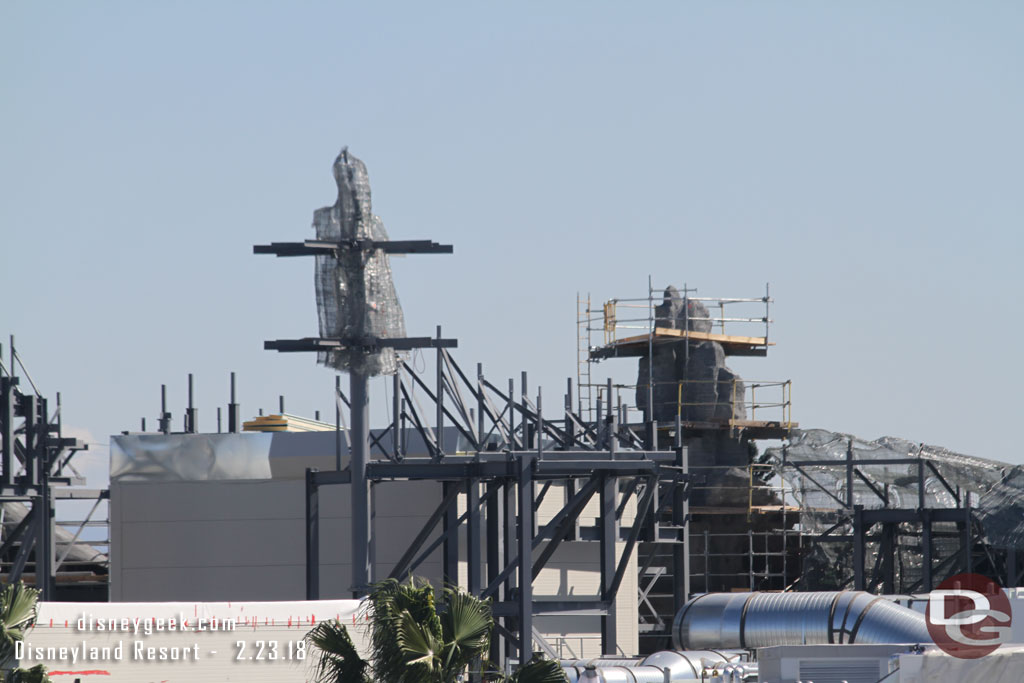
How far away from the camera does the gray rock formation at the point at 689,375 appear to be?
194 ft

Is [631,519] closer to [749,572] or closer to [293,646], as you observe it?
[749,572]

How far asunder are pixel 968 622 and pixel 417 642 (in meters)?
11.7

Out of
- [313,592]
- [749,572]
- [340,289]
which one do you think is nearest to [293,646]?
[340,289]

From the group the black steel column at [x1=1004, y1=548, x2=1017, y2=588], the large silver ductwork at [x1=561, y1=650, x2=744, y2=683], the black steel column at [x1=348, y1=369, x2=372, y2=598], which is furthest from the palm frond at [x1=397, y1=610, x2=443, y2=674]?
the black steel column at [x1=1004, y1=548, x2=1017, y2=588]

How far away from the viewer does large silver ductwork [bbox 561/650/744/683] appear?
30656 mm

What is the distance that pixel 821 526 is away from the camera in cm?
5828

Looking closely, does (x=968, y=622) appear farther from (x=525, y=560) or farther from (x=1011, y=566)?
(x=1011, y=566)

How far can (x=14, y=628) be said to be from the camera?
21.7 meters

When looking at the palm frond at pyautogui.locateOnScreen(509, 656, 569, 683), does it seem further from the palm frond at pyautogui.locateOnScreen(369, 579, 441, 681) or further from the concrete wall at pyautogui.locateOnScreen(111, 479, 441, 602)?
the concrete wall at pyautogui.locateOnScreen(111, 479, 441, 602)

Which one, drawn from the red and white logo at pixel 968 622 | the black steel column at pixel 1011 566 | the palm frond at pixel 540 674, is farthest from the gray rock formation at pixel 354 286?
the black steel column at pixel 1011 566

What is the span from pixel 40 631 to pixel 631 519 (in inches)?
1001

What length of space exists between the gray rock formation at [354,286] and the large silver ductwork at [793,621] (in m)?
9.46

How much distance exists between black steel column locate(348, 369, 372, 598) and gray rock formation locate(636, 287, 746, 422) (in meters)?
22.7

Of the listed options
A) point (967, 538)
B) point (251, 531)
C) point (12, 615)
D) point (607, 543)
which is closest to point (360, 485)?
point (607, 543)
